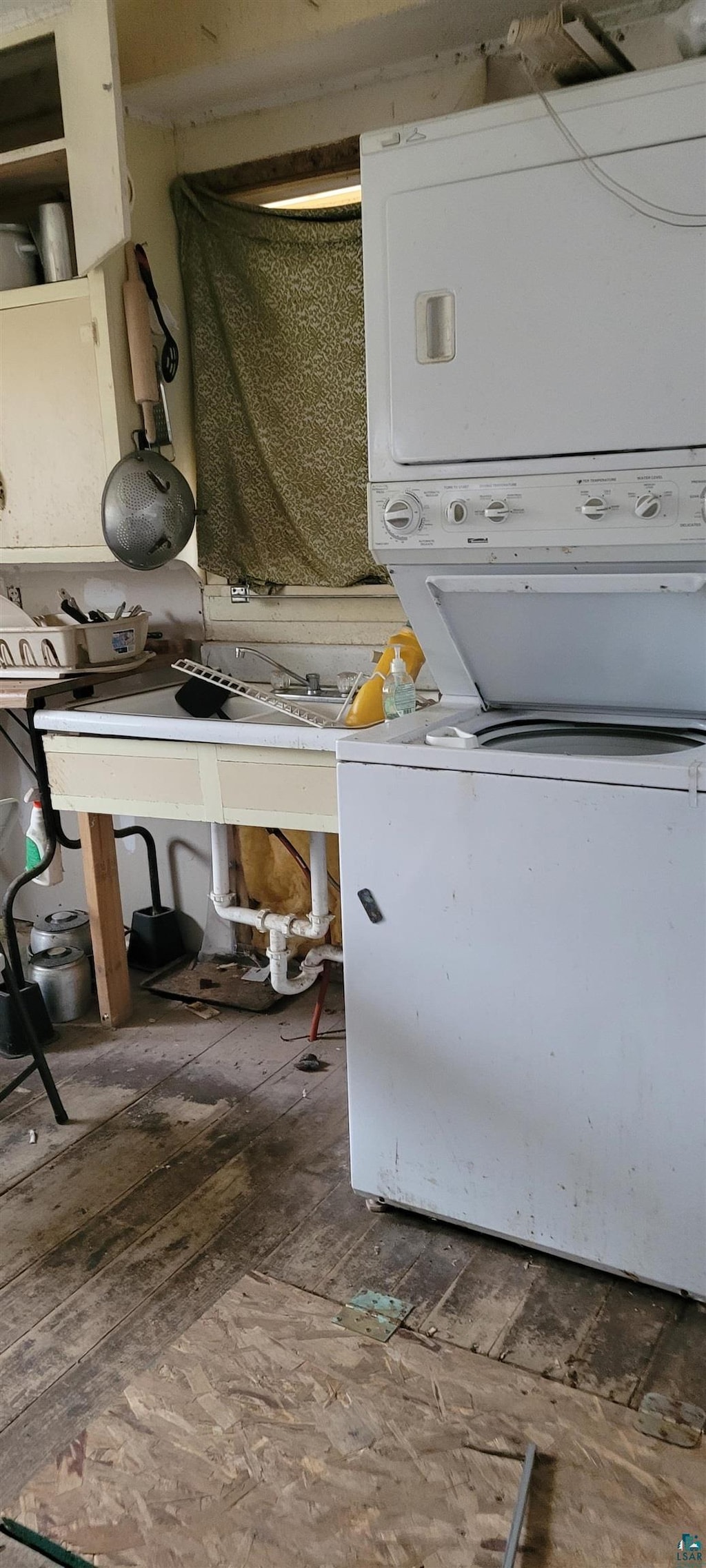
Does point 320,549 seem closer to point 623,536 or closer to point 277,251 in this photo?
point 277,251

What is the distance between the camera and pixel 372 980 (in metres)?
1.88

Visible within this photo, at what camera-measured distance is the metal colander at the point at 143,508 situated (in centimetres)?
263

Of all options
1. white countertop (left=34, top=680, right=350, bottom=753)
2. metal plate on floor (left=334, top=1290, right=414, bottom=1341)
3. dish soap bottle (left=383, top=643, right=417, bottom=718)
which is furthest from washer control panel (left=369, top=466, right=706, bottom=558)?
metal plate on floor (left=334, top=1290, right=414, bottom=1341)

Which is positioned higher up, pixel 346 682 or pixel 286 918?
pixel 346 682

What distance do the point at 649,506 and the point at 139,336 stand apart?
5.07 feet

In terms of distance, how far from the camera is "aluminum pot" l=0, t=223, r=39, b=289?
2.75m

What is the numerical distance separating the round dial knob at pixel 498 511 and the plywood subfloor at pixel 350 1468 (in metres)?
1.31

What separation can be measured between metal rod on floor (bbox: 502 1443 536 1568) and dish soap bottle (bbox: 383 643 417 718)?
1.25 metres

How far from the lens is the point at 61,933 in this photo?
2996mm

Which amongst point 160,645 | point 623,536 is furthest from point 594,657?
point 160,645

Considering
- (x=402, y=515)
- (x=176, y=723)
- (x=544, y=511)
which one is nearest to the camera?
(x=544, y=511)

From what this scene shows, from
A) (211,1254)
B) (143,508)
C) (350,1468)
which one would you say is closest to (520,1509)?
(350,1468)

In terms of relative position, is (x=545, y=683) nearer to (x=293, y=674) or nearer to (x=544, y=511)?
(x=544, y=511)

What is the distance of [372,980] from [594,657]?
0.69 meters
